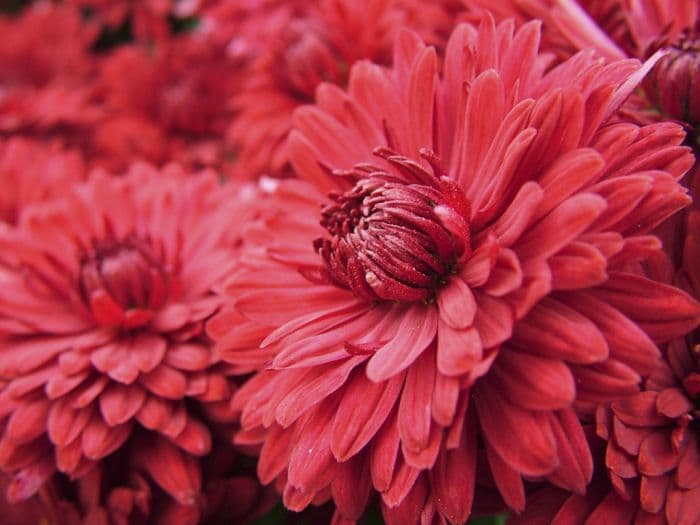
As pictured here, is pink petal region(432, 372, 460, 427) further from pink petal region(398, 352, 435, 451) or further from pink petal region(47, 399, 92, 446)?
pink petal region(47, 399, 92, 446)

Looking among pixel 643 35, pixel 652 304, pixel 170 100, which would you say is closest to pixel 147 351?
pixel 652 304

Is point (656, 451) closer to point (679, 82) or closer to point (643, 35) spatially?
point (679, 82)

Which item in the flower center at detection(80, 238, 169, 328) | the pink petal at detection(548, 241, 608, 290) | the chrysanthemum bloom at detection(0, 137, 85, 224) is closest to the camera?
the pink petal at detection(548, 241, 608, 290)

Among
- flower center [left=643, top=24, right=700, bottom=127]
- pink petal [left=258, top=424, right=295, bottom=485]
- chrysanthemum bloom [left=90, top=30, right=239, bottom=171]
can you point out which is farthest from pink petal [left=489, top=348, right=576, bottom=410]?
chrysanthemum bloom [left=90, top=30, right=239, bottom=171]

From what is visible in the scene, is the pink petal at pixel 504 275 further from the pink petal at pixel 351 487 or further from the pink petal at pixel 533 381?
the pink petal at pixel 351 487

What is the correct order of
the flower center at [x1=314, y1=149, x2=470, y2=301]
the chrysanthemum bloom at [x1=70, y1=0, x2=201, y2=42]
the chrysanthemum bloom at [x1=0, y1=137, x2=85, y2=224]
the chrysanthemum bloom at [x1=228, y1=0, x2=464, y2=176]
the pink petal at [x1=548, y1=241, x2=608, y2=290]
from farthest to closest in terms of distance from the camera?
1. the chrysanthemum bloom at [x1=70, y1=0, x2=201, y2=42]
2. the chrysanthemum bloom at [x1=0, y1=137, x2=85, y2=224]
3. the chrysanthemum bloom at [x1=228, y1=0, x2=464, y2=176]
4. the flower center at [x1=314, y1=149, x2=470, y2=301]
5. the pink petal at [x1=548, y1=241, x2=608, y2=290]

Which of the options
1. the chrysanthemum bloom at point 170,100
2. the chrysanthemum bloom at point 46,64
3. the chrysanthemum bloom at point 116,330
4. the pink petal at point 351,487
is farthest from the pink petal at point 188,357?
the chrysanthemum bloom at point 46,64
